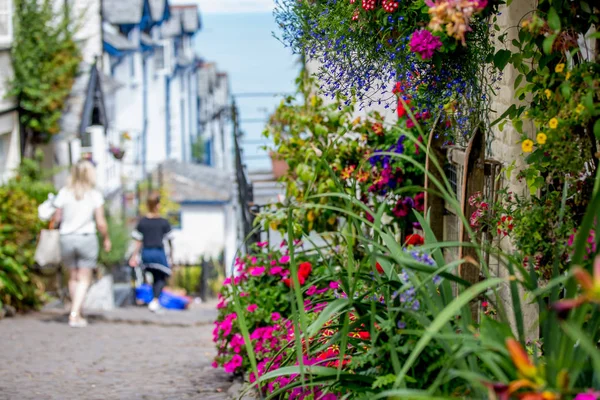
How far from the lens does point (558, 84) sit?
3.41 metres

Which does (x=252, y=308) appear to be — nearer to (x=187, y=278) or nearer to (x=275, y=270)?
(x=275, y=270)

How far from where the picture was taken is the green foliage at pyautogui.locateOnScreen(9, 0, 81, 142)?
1370 cm

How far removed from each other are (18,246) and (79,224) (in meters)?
1.36

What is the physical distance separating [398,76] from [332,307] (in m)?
1.73

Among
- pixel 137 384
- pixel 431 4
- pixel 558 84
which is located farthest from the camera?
pixel 137 384

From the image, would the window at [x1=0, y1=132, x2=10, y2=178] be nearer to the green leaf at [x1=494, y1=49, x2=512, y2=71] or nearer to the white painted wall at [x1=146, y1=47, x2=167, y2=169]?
the green leaf at [x1=494, y1=49, x2=512, y2=71]

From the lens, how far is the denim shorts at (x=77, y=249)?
8258mm

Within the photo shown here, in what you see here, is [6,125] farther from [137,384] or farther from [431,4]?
[431,4]

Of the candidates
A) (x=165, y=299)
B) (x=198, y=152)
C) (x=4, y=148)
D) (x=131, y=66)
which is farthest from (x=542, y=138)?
(x=198, y=152)

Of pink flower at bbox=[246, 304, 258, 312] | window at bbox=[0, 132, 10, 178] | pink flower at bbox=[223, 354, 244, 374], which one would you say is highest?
window at bbox=[0, 132, 10, 178]

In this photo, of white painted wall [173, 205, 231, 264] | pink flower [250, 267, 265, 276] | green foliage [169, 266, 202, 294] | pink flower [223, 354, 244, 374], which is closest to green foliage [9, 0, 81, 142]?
green foliage [169, 266, 202, 294]

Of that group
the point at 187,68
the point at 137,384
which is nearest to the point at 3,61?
the point at 137,384

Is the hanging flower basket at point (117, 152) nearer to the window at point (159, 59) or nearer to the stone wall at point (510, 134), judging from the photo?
the window at point (159, 59)

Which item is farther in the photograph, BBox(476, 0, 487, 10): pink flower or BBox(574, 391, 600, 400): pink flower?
BBox(476, 0, 487, 10): pink flower
